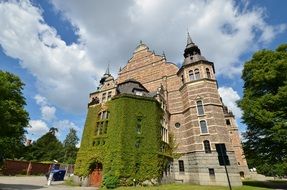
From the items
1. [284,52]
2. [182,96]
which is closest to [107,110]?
[182,96]

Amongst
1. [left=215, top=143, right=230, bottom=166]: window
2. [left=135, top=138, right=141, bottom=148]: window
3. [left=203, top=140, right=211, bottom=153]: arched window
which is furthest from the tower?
[left=215, top=143, right=230, bottom=166]: window

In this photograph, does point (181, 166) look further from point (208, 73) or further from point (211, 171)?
point (208, 73)

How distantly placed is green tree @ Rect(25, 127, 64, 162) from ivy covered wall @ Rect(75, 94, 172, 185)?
4189 cm

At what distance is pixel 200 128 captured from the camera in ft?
89.0

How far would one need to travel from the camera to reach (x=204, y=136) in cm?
2639

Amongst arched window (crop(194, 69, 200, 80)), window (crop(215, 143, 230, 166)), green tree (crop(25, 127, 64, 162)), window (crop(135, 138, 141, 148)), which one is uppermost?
arched window (crop(194, 69, 200, 80))

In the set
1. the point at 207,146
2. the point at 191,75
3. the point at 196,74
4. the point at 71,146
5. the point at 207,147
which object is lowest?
the point at 207,147

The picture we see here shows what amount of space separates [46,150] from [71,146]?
35.7 ft

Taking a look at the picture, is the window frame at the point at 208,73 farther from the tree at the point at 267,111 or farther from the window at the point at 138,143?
the window at the point at 138,143

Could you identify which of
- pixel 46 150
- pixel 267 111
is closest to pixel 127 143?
pixel 267 111

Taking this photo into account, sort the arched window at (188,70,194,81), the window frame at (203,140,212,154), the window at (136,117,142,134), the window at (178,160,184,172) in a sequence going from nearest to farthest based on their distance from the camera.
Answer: the window at (136,117,142,134), the window frame at (203,140,212,154), the window at (178,160,184,172), the arched window at (188,70,194,81)

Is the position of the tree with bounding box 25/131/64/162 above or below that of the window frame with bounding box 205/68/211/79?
below

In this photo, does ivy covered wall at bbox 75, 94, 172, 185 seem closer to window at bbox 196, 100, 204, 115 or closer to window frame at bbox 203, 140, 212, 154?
window frame at bbox 203, 140, 212, 154

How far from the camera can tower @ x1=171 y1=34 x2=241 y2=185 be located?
80.6 ft
